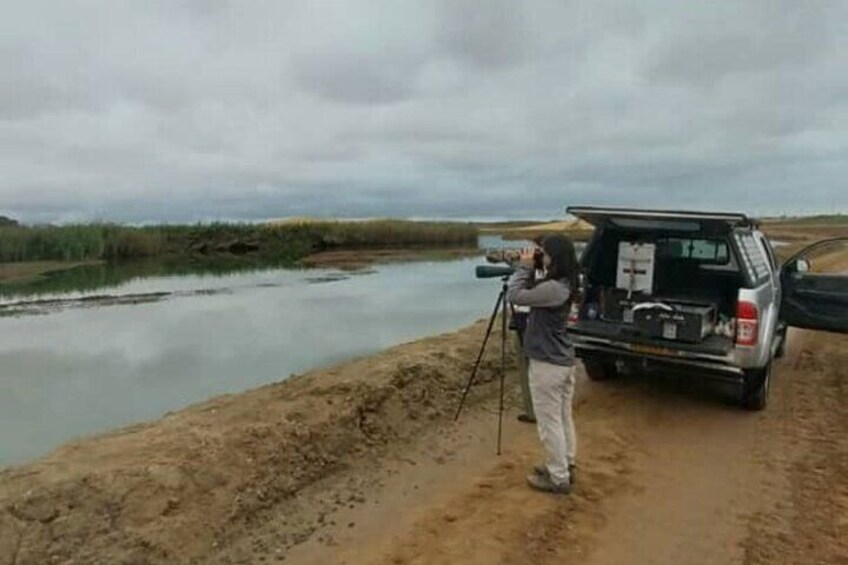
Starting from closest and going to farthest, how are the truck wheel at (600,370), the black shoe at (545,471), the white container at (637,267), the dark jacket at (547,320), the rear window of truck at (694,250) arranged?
1. the dark jacket at (547,320)
2. the black shoe at (545,471)
3. the white container at (637,267)
4. the rear window of truck at (694,250)
5. the truck wheel at (600,370)

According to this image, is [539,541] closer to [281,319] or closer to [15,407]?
[15,407]

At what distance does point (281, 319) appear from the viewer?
48.9ft

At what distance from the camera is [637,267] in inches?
265

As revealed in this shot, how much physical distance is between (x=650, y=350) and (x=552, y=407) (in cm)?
220

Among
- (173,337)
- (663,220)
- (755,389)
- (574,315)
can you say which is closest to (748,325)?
(755,389)

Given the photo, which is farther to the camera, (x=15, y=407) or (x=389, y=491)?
(x=15, y=407)

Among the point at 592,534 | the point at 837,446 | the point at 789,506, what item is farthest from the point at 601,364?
the point at 592,534

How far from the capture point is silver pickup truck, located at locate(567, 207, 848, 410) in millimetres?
5816

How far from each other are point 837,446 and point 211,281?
2305 centimetres

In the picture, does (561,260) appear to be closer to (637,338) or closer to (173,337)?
(637,338)

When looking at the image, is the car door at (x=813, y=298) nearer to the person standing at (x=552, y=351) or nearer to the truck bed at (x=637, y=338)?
the truck bed at (x=637, y=338)

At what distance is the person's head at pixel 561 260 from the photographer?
13.7 feet

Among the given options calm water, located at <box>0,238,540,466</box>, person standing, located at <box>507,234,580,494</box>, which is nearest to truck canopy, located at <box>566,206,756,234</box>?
person standing, located at <box>507,234,580,494</box>

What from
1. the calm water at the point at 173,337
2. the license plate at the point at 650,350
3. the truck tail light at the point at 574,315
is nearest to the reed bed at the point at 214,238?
the calm water at the point at 173,337
